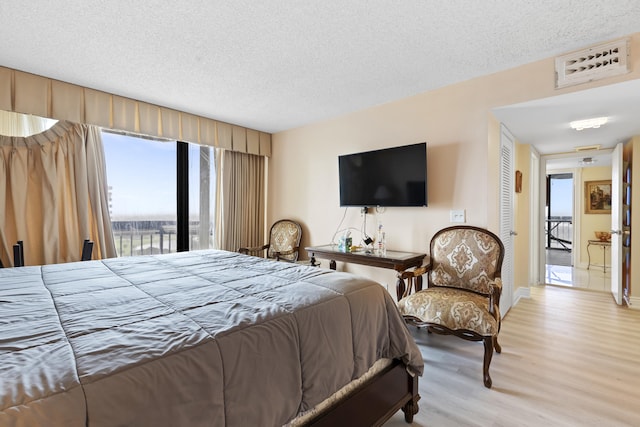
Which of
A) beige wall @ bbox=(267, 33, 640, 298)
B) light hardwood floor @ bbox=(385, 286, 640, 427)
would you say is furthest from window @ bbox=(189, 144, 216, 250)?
light hardwood floor @ bbox=(385, 286, 640, 427)

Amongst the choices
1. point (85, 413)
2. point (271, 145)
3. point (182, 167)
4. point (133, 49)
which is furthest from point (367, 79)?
point (85, 413)

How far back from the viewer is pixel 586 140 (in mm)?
3957

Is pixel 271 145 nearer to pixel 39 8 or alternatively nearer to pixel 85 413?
pixel 39 8

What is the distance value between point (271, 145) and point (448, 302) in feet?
11.8

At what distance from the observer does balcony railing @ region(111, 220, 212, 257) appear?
3.61 meters

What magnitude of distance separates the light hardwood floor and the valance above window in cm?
356

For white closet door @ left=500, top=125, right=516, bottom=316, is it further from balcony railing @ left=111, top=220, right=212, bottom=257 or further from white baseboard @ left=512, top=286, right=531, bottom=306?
balcony railing @ left=111, top=220, right=212, bottom=257

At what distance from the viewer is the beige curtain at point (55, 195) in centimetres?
279

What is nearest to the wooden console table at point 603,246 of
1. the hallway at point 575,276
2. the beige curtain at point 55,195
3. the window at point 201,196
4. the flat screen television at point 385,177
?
the hallway at point 575,276

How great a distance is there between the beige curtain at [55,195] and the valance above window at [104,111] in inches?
8.3

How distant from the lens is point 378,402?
1.56m

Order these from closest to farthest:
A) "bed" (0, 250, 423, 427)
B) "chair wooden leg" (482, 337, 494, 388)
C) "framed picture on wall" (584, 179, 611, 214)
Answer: "bed" (0, 250, 423, 427) < "chair wooden leg" (482, 337, 494, 388) < "framed picture on wall" (584, 179, 611, 214)

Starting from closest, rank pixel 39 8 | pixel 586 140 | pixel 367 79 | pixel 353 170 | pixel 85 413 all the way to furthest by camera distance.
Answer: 1. pixel 85 413
2. pixel 39 8
3. pixel 367 79
4. pixel 353 170
5. pixel 586 140

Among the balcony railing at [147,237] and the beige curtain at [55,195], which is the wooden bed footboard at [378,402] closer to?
the beige curtain at [55,195]
